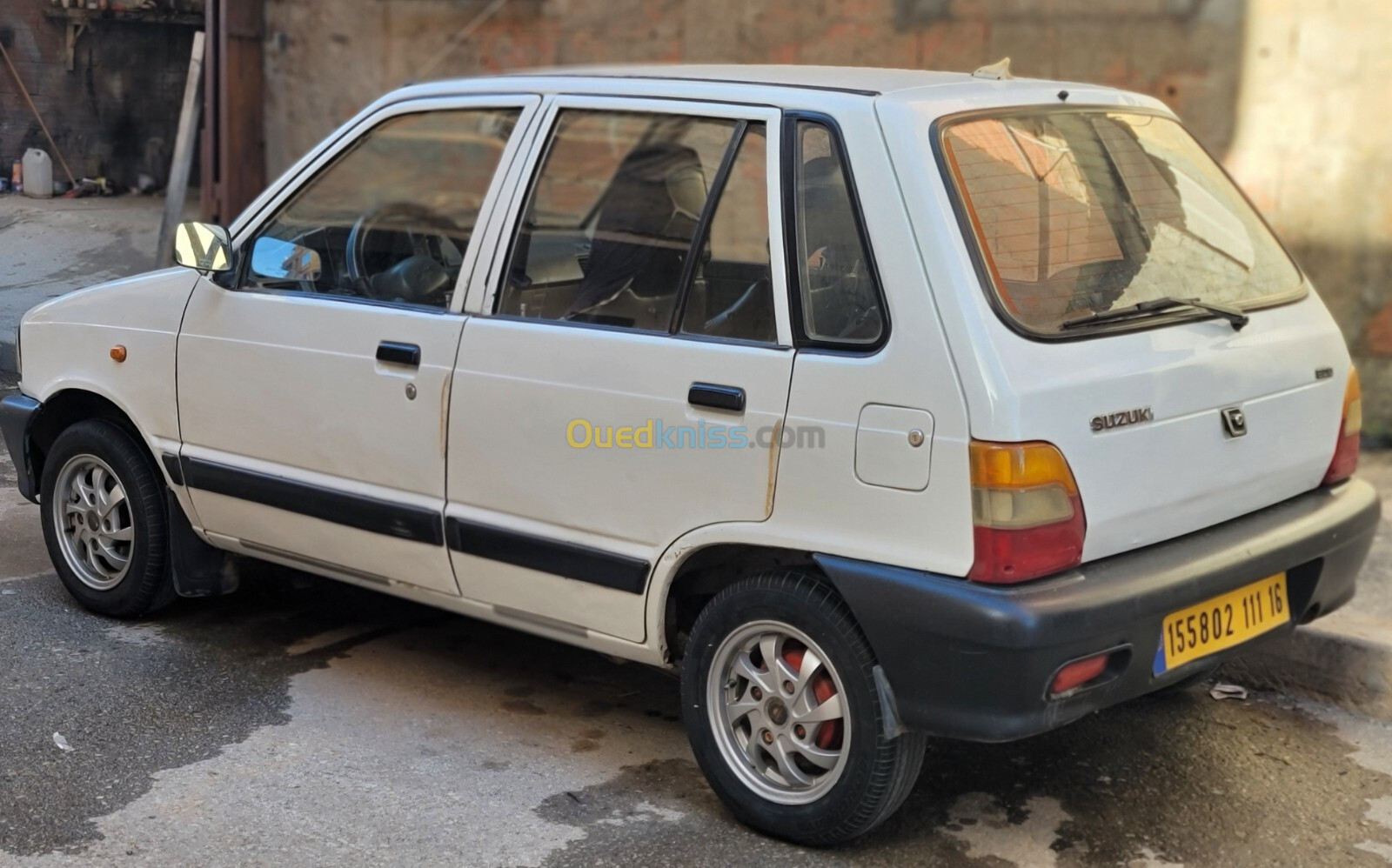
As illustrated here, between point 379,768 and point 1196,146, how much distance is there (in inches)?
106

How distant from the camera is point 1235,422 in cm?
346

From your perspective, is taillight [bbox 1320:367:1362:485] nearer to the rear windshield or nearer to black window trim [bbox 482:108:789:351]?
the rear windshield

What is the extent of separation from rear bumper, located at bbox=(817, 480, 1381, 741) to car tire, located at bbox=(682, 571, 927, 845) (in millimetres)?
94

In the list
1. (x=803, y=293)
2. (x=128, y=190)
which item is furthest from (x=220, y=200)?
(x=803, y=293)

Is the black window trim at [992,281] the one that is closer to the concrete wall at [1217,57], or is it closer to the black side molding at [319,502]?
the black side molding at [319,502]

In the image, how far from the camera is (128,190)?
8680mm

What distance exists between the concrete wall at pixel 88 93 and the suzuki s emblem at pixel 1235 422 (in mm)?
6382

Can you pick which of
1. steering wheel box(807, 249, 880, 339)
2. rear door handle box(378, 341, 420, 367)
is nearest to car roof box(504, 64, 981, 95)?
steering wheel box(807, 249, 880, 339)

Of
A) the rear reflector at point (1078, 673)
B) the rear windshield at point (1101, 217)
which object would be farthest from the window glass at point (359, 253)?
the rear reflector at point (1078, 673)

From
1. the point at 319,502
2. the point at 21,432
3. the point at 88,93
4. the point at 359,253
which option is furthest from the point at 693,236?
the point at 88,93

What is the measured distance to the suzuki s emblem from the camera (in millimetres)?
3443

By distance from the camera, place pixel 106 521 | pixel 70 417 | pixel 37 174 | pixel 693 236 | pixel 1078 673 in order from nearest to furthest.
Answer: pixel 1078 673 → pixel 693 236 → pixel 106 521 → pixel 70 417 → pixel 37 174

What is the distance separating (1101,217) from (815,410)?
89 centimetres

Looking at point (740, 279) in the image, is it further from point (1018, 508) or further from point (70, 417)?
point (70, 417)
